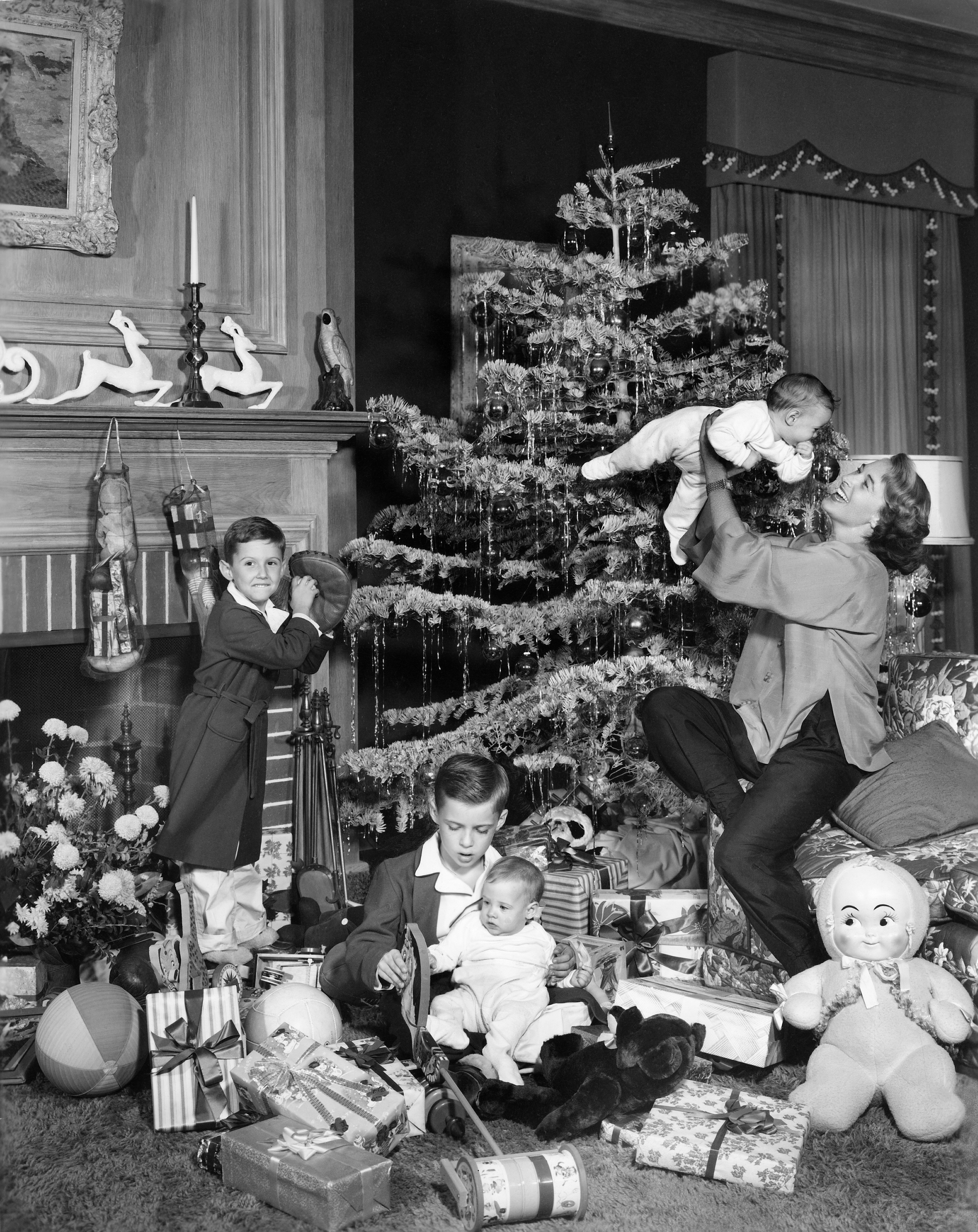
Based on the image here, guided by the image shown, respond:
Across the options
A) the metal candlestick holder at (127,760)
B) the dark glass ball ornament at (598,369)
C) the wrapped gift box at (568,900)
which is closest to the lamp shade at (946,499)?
the dark glass ball ornament at (598,369)

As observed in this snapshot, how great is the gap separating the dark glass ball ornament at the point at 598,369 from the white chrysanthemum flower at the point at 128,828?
5.49ft

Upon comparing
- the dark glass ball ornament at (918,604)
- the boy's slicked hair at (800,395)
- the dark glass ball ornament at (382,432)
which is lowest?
the dark glass ball ornament at (918,604)

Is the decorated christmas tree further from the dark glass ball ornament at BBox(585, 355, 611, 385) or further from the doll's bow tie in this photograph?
the doll's bow tie

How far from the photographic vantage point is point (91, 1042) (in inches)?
103

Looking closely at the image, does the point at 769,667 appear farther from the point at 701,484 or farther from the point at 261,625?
the point at 261,625

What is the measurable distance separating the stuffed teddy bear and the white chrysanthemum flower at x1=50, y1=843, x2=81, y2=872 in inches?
44.3

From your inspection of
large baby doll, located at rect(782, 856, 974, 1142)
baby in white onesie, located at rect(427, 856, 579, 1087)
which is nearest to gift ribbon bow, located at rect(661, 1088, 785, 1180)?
large baby doll, located at rect(782, 856, 974, 1142)

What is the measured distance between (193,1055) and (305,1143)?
0.35 m

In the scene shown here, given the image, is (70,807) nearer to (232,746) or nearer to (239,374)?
(232,746)

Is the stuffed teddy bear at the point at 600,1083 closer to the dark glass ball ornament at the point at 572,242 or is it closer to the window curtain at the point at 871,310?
the dark glass ball ornament at the point at 572,242

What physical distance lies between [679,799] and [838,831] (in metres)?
0.94

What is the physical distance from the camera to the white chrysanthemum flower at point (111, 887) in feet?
10.1

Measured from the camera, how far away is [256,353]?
3967 mm

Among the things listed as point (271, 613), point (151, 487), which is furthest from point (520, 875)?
point (151, 487)
